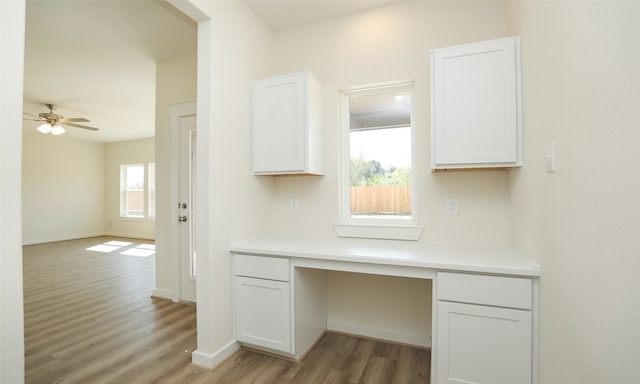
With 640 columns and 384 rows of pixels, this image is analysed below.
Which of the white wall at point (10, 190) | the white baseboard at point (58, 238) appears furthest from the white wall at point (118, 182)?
the white wall at point (10, 190)

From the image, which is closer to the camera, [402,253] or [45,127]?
[402,253]

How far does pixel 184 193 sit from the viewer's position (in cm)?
334

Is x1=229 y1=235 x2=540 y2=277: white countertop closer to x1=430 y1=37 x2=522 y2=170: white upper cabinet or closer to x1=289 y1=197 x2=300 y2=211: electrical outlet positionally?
x1=289 y1=197 x2=300 y2=211: electrical outlet

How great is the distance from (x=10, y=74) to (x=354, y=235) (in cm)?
216

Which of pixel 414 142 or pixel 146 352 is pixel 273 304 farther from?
pixel 414 142

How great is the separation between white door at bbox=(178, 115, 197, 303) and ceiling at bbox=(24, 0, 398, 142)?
0.86 m

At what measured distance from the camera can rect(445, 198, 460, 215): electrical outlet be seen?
7.34ft

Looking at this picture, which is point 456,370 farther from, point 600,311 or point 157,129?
point 157,129

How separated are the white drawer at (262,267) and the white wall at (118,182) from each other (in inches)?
262

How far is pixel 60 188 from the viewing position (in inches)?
303

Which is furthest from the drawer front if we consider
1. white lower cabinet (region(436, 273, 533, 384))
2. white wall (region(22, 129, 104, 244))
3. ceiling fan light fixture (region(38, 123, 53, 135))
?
white wall (region(22, 129, 104, 244))

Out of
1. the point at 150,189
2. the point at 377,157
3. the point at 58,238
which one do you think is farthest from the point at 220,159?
the point at 58,238

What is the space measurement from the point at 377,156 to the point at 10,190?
225cm

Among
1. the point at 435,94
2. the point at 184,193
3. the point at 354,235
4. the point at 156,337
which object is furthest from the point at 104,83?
the point at 435,94
